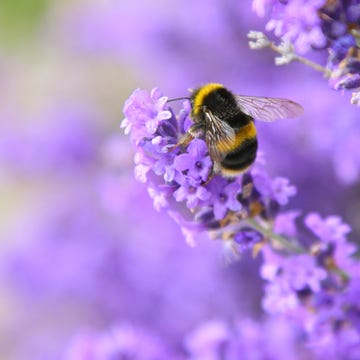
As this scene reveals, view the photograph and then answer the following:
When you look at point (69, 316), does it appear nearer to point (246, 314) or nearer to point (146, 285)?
point (146, 285)

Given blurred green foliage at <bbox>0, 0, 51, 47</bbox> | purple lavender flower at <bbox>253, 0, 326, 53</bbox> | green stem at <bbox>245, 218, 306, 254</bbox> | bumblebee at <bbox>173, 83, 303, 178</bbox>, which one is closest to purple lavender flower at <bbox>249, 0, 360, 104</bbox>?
purple lavender flower at <bbox>253, 0, 326, 53</bbox>

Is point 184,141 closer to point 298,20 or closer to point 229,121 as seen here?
point 229,121

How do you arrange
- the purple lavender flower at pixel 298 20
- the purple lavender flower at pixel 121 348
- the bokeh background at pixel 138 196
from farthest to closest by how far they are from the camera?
the bokeh background at pixel 138 196, the purple lavender flower at pixel 121 348, the purple lavender flower at pixel 298 20

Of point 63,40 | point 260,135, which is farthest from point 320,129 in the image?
point 63,40

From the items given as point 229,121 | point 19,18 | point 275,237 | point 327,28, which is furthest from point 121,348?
point 19,18

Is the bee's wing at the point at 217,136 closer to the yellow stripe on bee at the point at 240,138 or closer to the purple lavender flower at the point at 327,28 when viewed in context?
the yellow stripe on bee at the point at 240,138

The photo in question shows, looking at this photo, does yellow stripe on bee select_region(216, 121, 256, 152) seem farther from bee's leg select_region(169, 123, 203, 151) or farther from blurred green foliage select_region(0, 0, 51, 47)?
blurred green foliage select_region(0, 0, 51, 47)

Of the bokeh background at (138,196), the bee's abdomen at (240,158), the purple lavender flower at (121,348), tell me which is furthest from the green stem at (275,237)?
the purple lavender flower at (121,348)
